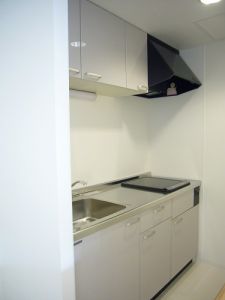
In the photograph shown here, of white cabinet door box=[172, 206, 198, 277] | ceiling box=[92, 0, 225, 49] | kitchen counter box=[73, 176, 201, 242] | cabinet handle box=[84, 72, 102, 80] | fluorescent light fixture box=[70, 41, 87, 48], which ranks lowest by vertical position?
white cabinet door box=[172, 206, 198, 277]

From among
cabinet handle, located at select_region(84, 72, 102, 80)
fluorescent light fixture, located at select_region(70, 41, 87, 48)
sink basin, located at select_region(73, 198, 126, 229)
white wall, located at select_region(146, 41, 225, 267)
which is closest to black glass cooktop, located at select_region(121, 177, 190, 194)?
white wall, located at select_region(146, 41, 225, 267)

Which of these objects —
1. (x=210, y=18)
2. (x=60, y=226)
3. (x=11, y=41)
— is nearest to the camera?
(x=60, y=226)

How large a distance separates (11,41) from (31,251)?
1049 millimetres

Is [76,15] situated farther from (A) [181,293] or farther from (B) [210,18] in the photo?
(A) [181,293]

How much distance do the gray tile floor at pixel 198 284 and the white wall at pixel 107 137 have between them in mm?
1101

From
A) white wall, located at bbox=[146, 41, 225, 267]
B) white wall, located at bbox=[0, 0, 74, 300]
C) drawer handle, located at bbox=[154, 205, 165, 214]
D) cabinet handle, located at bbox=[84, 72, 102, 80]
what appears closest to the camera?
white wall, located at bbox=[0, 0, 74, 300]

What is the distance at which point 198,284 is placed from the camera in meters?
2.36

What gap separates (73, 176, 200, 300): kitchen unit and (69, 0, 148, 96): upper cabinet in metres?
0.89

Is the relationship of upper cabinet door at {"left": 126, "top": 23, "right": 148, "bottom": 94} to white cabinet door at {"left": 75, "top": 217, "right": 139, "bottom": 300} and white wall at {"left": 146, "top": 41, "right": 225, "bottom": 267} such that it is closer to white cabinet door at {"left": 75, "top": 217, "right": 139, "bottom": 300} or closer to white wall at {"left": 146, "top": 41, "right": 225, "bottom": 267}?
white wall at {"left": 146, "top": 41, "right": 225, "bottom": 267}

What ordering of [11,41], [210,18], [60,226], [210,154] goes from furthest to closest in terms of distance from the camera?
[210,154]
[210,18]
[11,41]
[60,226]

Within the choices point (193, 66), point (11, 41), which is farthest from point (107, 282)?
point (193, 66)

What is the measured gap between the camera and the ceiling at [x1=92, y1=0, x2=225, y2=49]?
5.78 ft

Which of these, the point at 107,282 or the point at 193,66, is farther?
the point at 193,66

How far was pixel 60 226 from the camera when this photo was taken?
1.16m
